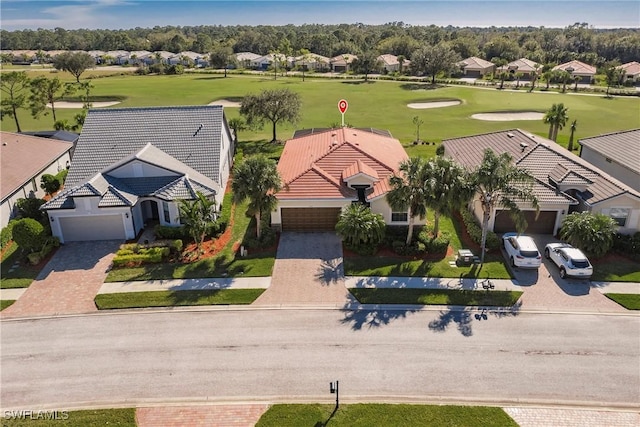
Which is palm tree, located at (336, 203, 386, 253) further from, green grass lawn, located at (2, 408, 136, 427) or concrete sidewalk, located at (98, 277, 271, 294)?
green grass lawn, located at (2, 408, 136, 427)

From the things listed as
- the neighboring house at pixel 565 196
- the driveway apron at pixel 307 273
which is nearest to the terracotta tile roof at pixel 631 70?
the neighboring house at pixel 565 196

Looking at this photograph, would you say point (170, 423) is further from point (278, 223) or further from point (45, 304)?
point (278, 223)

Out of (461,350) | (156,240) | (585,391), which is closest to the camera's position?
(585,391)

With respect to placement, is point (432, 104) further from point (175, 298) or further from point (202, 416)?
point (202, 416)

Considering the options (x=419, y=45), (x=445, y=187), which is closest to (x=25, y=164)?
(x=445, y=187)

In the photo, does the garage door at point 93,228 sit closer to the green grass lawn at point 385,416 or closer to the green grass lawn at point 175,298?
the green grass lawn at point 175,298

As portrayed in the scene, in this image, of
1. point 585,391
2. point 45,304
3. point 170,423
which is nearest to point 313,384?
point 170,423

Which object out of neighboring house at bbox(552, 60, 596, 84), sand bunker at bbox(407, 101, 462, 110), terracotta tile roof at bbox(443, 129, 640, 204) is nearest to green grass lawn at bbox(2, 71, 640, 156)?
sand bunker at bbox(407, 101, 462, 110)
